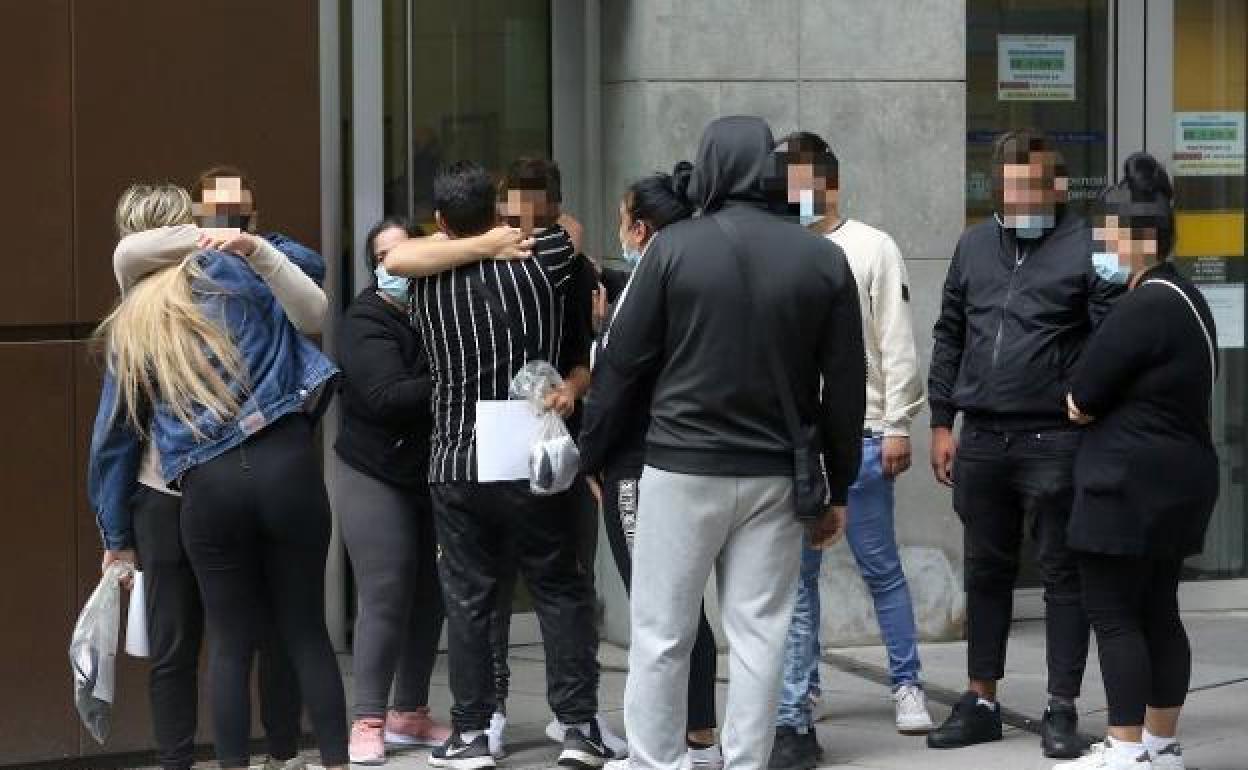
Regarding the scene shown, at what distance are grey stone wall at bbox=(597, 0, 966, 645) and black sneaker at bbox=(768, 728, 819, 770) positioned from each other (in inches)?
79.2

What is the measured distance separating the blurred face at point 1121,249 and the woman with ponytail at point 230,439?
2.38m

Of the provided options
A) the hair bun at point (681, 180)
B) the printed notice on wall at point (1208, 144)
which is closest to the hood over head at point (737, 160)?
the hair bun at point (681, 180)

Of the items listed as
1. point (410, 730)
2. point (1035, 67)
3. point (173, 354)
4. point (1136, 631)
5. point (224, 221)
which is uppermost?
point (1035, 67)

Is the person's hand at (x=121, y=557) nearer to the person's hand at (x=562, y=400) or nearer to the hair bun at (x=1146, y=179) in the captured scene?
the person's hand at (x=562, y=400)

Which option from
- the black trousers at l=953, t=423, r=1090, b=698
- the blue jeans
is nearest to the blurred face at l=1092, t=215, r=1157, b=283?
the black trousers at l=953, t=423, r=1090, b=698

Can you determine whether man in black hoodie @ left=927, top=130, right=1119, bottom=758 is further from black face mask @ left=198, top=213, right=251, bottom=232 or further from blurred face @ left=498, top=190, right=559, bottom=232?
black face mask @ left=198, top=213, right=251, bottom=232

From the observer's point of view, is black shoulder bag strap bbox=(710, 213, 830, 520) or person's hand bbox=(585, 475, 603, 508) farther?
person's hand bbox=(585, 475, 603, 508)

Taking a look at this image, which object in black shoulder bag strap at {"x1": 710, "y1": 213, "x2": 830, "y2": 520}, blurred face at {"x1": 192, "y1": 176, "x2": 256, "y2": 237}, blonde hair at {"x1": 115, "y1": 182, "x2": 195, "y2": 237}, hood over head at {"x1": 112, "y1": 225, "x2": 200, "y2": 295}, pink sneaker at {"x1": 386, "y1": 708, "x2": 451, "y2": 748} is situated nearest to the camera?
black shoulder bag strap at {"x1": 710, "y1": 213, "x2": 830, "y2": 520}

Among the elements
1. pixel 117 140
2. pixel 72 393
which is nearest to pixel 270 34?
pixel 117 140

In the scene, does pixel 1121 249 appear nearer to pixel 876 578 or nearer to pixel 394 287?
pixel 876 578

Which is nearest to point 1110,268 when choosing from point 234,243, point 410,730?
point 234,243

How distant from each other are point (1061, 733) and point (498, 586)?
1883mm

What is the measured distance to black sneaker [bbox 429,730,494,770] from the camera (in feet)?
24.1

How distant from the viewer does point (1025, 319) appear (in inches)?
294
